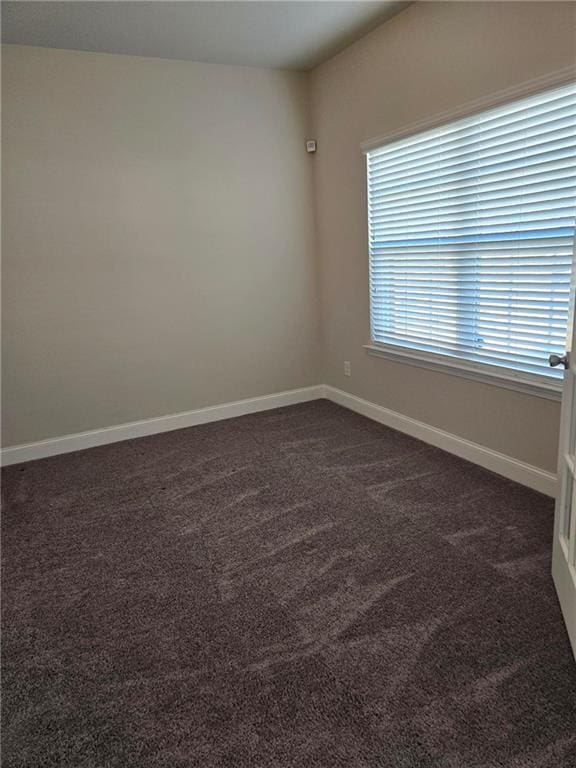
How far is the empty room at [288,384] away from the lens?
1.63m

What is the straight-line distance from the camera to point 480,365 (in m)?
3.00

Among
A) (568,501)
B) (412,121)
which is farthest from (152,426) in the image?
(568,501)

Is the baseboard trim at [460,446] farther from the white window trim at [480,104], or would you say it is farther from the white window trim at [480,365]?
the white window trim at [480,104]

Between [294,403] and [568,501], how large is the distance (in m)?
2.88

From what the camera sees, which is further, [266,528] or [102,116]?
[102,116]

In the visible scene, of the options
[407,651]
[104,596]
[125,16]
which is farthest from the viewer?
[125,16]

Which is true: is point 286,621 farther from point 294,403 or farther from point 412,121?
point 412,121

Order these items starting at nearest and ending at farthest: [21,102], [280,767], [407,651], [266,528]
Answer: [280,767], [407,651], [266,528], [21,102]

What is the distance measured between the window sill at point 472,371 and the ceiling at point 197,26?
2090 millimetres

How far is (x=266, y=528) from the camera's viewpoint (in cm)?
259

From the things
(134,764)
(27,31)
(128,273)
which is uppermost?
(27,31)

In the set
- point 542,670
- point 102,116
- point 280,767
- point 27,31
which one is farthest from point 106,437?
point 542,670

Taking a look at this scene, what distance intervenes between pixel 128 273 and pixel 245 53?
1.74 m

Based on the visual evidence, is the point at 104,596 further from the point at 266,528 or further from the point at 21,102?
the point at 21,102
